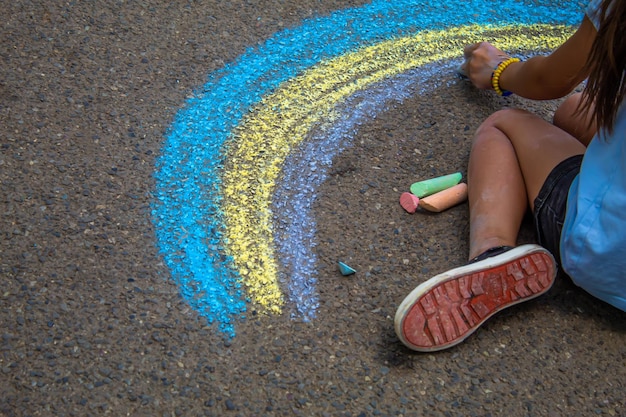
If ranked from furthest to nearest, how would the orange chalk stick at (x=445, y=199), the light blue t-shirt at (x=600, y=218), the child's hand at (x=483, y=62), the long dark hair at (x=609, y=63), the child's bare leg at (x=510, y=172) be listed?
1. the child's hand at (x=483, y=62)
2. the orange chalk stick at (x=445, y=199)
3. the child's bare leg at (x=510, y=172)
4. the light blue t-shirt at (x=600, y=218)
5. the long dark hair at (x=609, y=63)

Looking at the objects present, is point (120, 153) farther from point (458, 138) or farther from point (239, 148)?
point (458, 138)

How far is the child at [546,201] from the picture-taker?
1.44 m

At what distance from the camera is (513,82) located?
185 cm

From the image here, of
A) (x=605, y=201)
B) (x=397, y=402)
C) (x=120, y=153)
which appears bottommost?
(x=397, y=402)

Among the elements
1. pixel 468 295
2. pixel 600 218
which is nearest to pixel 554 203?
pixel 600 218

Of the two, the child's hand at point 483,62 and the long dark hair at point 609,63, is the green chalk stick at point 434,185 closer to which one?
the child's hand at point 483,62

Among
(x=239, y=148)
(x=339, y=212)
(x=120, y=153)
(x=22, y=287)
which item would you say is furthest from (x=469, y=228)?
(x=22, y=287)

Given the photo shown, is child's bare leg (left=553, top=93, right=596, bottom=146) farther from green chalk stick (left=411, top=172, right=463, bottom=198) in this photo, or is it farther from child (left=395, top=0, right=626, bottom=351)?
green chalk stick (left=411, top=172, right=463, bottom=198)

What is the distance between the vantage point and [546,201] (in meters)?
1.65

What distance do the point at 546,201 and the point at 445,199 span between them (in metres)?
0.28

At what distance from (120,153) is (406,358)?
94cm

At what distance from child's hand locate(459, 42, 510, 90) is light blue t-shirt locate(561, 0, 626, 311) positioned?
519 millimetres

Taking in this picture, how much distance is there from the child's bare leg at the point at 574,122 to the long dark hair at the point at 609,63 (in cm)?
35

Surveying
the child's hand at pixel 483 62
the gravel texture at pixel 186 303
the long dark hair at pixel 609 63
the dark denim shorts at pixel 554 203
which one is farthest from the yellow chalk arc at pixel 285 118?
the long dark hair at pixel 609 63
